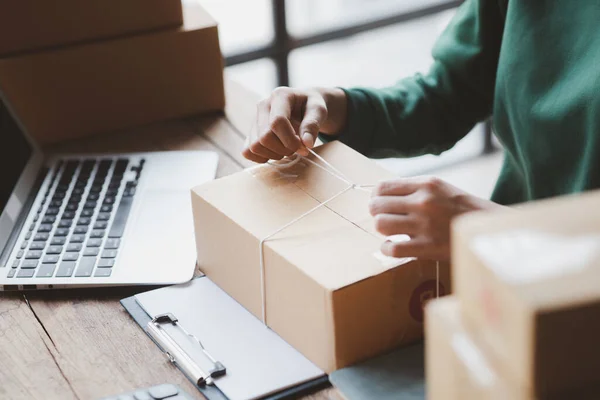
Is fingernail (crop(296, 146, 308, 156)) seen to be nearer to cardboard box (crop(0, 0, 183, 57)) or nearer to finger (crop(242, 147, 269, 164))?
finger (crop(242, 147, 269, 164))

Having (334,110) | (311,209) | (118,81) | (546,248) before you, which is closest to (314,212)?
(311,209)

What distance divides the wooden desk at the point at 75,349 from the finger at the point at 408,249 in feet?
0.53

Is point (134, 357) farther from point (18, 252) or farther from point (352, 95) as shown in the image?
point (352, 95)

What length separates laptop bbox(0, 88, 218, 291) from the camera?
1068 mm

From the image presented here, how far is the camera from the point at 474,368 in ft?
1.67

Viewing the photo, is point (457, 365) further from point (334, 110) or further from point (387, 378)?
point (334, 110)

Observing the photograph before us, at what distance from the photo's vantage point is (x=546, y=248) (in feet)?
1.61

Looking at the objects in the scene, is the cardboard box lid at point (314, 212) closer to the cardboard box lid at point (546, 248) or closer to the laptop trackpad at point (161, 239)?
the laptop trackpad at point (161, 239)

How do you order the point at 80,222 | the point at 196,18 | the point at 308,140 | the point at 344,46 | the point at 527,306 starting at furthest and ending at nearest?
the point at 344,46 < the point at 196,18 < the point at 80,222 < the point at 308,140 < the point at 527,306

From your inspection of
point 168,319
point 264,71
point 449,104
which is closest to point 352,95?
point 449,104

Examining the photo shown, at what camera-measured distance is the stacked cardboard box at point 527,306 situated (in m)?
0.46

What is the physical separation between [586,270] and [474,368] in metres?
0.09

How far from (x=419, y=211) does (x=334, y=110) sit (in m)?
0.45

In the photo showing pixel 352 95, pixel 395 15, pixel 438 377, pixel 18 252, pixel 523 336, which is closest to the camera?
pixel 523 336
